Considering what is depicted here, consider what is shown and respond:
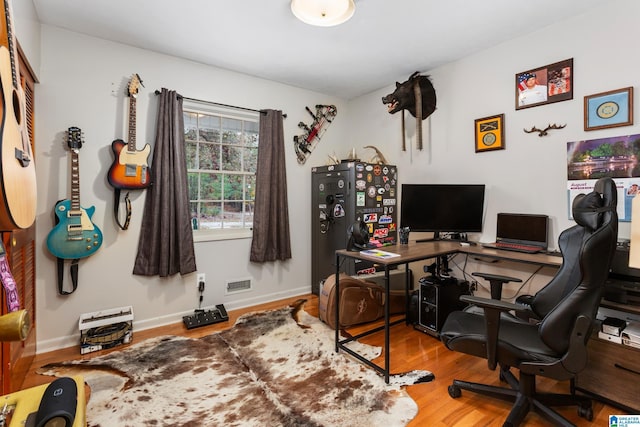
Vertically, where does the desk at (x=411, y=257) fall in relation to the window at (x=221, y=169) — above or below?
below

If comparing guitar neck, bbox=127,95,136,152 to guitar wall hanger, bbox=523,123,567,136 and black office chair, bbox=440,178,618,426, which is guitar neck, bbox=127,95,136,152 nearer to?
black office chair, bbox=440,178,618,426

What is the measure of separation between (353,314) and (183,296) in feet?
5.76

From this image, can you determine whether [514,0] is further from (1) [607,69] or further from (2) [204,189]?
(2) [204,189]

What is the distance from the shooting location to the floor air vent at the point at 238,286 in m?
3.45

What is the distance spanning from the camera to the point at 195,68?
126 inches

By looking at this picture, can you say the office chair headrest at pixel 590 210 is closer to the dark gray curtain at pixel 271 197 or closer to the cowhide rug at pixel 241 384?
the cowhide rug at pixel 241 384

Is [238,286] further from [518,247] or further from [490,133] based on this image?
[490,133]

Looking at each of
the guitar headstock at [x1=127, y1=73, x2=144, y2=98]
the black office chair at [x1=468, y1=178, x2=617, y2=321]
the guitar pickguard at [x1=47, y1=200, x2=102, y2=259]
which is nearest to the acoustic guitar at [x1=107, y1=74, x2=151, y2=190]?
the guitar headstock at [x1=127, y1=73, x2=144, y2=98]

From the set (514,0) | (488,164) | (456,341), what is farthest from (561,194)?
(456,341)

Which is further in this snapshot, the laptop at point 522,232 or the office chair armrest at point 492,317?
the laptop at point 522,232

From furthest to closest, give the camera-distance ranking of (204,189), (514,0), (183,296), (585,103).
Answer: (204,189)
(183,296)
(585,103)
(514,0)

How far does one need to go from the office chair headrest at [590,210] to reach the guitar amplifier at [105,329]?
335 centimetres

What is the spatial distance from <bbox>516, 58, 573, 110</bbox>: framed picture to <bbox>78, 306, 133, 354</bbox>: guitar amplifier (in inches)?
157

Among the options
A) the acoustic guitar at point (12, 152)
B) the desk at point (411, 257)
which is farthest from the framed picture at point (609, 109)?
the acoustic guitar at point (12, 152)
